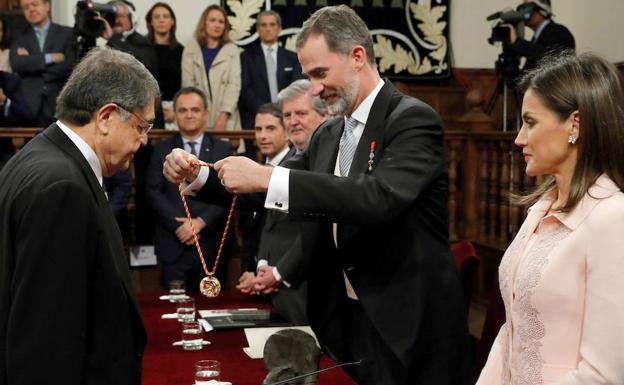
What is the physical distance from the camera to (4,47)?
6.70 m

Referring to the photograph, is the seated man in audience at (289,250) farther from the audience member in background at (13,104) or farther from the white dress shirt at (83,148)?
the audience member in background at (13,104)

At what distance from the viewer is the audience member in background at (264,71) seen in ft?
23.2

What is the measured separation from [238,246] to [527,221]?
425 cm

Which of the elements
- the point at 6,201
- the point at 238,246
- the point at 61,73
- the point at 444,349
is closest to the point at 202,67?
the point at 61,73

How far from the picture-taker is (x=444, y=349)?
2.64 metres

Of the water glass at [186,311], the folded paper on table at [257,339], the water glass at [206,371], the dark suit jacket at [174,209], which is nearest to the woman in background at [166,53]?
the dark suit jacket at [174,209]

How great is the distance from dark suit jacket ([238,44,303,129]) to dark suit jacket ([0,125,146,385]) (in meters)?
5.13

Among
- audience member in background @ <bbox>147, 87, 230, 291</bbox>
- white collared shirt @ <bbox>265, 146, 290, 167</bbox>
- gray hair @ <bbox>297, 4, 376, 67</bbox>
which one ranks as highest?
gray hair @ <bbox>297, 4, 376, 67</bbox>

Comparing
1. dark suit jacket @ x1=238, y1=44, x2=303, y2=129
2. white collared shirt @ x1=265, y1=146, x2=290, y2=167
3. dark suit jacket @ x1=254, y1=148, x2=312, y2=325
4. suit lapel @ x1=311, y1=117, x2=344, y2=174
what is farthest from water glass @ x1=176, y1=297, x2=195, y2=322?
dark suit jacket @ x1=238, y1=44, x2=303, y2=129

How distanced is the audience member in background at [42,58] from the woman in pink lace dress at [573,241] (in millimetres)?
4839

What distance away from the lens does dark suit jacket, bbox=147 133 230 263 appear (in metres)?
5.58

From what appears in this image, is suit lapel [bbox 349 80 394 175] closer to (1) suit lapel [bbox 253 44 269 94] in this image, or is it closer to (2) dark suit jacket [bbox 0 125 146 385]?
(2) dark suit jacket [bbox 0 125 146 385]

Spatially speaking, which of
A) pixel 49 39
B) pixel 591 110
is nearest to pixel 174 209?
pixel 49 39

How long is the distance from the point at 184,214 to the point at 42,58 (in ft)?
5.65
